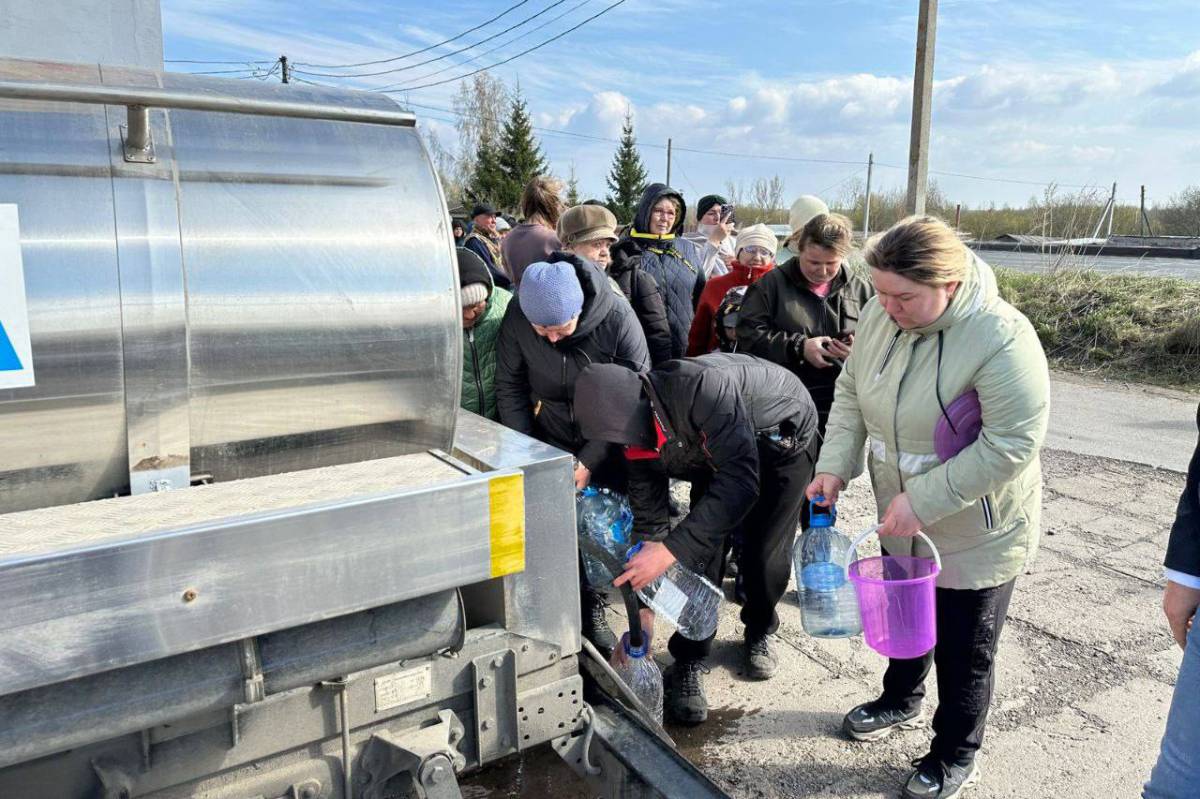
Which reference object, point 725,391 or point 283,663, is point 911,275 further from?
point 283,663

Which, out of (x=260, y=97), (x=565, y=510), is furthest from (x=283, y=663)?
(x=260, y=97)

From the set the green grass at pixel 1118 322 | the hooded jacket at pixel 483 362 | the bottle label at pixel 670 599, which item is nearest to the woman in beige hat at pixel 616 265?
the hooded jacket at pixel 483 362

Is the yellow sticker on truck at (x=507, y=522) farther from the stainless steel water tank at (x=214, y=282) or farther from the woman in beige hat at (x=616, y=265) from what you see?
the woman in beige hat at (x=616, y=265)

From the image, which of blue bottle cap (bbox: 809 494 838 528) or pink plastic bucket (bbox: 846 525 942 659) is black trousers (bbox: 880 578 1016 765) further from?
blue bottle cap (bbox: 809 494 838 528)

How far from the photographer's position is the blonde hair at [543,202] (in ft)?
16.3

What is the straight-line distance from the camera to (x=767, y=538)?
3.40 m

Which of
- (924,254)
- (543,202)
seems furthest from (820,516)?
(543,202)

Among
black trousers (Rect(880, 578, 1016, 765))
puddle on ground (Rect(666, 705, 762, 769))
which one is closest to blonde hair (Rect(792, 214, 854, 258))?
black trousers (Rect(880, 578, 1016, 765))

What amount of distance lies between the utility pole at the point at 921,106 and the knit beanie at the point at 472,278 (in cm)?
758

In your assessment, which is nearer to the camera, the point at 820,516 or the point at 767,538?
the point at 820,516

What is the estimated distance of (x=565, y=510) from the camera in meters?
1.83

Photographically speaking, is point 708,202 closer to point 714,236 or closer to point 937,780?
point 714,236

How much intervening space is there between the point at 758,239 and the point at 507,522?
3291 millimetres

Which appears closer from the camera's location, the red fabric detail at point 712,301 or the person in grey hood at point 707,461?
the person in grey hood at point 707,461
